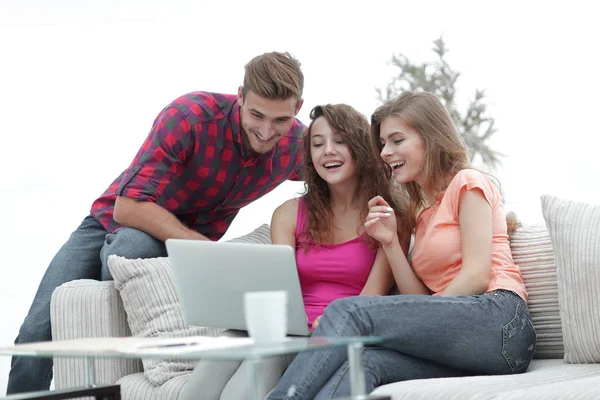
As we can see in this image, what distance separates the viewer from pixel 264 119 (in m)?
2.83

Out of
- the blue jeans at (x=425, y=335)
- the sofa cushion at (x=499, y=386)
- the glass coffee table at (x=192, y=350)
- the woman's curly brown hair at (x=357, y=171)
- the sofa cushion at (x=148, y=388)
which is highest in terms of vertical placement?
the woman's curly brown hair at (x=357, y=171)

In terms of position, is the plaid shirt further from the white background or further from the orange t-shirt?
the white background

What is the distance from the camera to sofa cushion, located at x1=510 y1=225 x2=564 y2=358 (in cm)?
225

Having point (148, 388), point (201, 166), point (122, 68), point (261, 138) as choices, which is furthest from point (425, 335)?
point (122, 68)

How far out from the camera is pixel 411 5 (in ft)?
17.6

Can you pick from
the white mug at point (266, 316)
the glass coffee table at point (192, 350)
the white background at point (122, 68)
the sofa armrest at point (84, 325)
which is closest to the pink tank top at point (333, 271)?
the sofa armrest at point (84, 325)

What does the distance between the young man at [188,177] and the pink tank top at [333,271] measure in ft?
1.46

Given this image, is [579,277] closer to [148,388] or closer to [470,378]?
[470,378]

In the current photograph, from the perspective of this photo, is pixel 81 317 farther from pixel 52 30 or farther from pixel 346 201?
pixel 52 30

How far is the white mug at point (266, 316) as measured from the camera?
1.40 metres

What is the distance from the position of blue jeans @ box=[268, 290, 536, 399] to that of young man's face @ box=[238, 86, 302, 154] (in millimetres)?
1000

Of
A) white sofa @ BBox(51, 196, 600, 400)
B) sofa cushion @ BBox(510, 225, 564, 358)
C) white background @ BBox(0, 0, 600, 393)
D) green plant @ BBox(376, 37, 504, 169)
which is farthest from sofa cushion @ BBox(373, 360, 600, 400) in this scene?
white background @ BBox(0, 0, 600, 393)

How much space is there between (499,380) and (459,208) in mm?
473

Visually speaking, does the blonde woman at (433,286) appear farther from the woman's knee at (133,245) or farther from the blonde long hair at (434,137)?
the woman's knee at (133,245)
